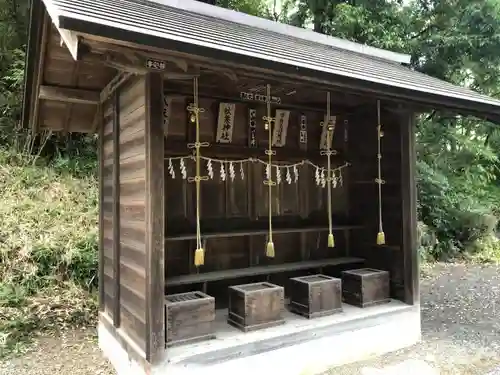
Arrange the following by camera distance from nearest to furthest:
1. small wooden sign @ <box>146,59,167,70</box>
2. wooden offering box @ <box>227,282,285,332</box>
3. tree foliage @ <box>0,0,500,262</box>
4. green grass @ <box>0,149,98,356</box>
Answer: small wooden sign @ <box>146,59,167,70</box>
wooden offering box @ <box>227,282,285,332</box>
green grass @ <box>0,149,98,356</box>
tree foliage @ <box>0,0,500,262</box>

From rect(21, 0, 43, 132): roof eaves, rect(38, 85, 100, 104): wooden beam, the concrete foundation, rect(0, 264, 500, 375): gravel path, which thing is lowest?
rect(0, 264, 500, 375): gravel path

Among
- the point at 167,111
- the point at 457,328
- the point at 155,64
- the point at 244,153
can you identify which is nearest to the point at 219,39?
the point at 155,64

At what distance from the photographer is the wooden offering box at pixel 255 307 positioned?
3748 millimetres

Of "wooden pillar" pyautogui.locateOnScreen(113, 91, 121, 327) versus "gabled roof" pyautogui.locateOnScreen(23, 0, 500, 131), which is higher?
"gabled roof" pyautogui.locateOnScreen(23, 0, 500, 131)

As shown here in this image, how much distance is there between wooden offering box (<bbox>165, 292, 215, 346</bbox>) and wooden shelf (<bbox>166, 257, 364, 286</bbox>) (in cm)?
51

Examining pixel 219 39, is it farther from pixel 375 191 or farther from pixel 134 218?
pixel 375 191

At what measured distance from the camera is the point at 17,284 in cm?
540

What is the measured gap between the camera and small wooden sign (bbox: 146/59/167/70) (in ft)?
9.96

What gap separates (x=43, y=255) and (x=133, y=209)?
2.96 m

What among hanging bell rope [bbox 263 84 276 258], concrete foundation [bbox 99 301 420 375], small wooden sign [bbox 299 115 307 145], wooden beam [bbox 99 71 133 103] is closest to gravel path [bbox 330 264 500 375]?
concrete foundation [bbox 99 301 420 375]

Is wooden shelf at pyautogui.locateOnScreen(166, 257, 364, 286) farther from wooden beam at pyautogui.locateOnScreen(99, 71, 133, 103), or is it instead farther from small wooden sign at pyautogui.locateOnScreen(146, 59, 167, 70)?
small wooden sign at pyautogui.locateOnScreen(146, 59, 167, 70)

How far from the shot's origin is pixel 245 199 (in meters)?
4.80

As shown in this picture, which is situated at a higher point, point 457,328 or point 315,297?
point 315,297

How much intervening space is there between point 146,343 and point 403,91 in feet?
10.1
